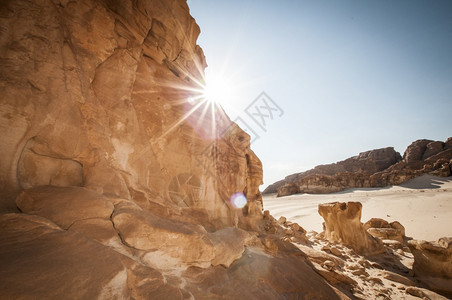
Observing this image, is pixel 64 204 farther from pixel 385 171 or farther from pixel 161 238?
pixel 385 171

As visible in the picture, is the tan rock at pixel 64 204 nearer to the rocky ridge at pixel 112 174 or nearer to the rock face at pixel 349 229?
the rocky ridge at pixel 112 174

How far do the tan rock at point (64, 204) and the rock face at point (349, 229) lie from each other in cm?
1226

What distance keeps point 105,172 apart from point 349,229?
12.5 m

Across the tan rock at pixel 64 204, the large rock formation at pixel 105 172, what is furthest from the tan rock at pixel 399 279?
the tan rock at pixel 64 204

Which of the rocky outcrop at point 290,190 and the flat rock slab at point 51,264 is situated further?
the rocky outcrop at point 290,190

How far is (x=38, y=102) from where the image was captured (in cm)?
298

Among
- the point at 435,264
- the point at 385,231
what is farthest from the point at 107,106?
the point at 385,231

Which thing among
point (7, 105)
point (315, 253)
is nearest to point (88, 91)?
point (7, 105)

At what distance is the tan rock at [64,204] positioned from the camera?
241 centimetres

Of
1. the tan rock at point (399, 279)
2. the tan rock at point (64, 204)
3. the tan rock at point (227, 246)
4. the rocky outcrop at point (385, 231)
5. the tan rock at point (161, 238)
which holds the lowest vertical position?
the tan rock at point (399, 279)

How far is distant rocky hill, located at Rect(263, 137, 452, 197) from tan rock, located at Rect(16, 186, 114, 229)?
150 ft

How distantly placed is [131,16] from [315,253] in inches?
395

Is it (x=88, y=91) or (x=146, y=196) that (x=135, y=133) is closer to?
(x=88, y=91)

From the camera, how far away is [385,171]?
45.6 m
